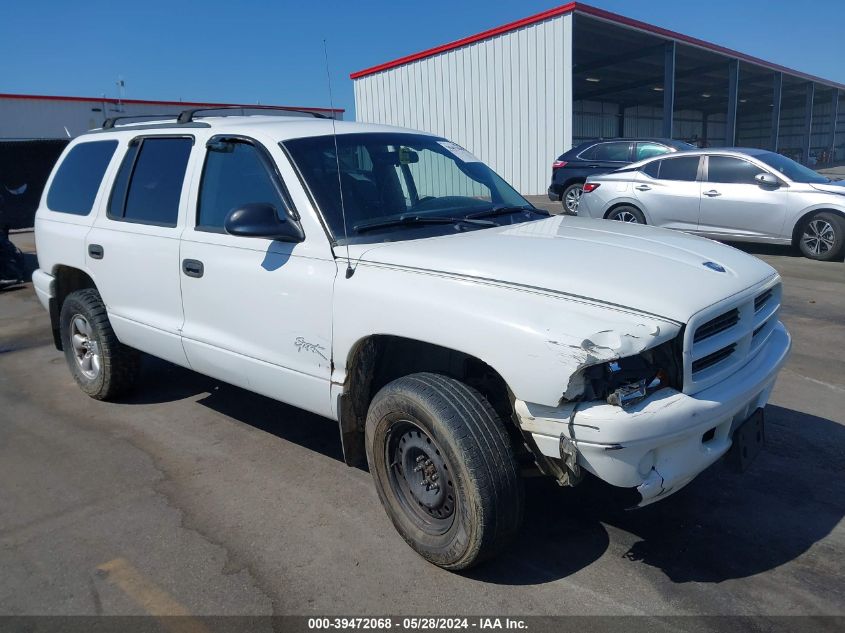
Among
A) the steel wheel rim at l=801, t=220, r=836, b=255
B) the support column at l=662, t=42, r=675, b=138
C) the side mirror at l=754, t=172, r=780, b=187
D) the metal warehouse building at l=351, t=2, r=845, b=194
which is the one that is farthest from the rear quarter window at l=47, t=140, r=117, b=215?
the support column at l=662, t=42, r=675, b=138

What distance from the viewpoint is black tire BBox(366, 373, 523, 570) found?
2.75 metres

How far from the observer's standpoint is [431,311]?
2.90 metres

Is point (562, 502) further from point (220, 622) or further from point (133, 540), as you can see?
point (133, 540)

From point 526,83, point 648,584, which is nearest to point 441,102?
point 526,83

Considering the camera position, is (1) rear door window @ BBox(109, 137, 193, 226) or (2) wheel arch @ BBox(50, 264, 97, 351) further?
(2) wheel arch @ BBox(50, 264, 97, 351)

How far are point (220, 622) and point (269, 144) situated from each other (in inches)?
93.3

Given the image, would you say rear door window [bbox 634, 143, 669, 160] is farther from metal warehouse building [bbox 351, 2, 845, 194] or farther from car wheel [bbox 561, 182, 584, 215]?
metal warehouse building [bbox 351, 2, 845, 194]

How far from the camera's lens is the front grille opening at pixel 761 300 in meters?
3.22

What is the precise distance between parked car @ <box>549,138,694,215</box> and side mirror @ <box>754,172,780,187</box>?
372 centimetres

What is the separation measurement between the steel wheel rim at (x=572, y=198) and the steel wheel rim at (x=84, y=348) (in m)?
12.3

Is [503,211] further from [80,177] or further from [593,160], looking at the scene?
[593,160]

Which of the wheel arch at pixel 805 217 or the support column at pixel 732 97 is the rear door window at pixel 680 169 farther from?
the support column at pixel 732 97

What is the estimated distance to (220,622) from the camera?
108 inches

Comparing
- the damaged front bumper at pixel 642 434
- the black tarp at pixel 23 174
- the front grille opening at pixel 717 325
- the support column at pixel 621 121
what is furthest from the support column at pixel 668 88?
the damaged front bumper at pixel 642 434
